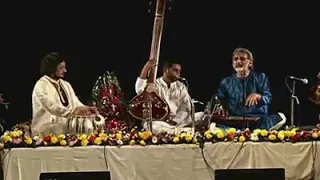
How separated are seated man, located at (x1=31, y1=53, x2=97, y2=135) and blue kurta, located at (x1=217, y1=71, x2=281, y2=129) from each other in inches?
58.2

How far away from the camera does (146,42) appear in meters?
9.46

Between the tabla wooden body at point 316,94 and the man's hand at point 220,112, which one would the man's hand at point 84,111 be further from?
the tabla wooden body at point 316,94

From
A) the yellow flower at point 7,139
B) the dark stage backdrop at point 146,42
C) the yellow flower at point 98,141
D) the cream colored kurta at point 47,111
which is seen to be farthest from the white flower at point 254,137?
the dark stage backdrop at point 146,42

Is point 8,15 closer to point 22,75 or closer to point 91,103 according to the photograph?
point 22,75

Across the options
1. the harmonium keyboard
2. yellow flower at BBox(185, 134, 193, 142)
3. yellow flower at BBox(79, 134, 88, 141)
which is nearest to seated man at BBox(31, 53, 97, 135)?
yellow flower at BBox(79, 134, 88, 141)

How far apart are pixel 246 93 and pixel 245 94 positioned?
2 centimetres

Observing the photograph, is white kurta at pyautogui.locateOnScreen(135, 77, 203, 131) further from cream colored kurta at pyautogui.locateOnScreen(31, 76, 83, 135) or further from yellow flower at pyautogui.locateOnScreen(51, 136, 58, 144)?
yellow flower at pyautogui.locateOnScreen(51, 136, 58, 144)

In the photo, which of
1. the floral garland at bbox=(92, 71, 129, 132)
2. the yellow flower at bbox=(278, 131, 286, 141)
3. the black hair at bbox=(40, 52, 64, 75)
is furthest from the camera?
the floral garland at bbox=(92, 71, 129, 132)

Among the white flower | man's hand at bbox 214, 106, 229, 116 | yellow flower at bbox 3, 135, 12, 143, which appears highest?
man's hand at bbox 214, 106, 229, 116

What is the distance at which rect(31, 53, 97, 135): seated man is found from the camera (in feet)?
24.4

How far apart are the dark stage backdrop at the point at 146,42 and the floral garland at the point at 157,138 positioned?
7.37 ft

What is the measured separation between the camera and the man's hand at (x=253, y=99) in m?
7.66

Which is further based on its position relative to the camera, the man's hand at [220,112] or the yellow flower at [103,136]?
the man's hand at [220,112]

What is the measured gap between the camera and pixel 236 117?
7.68 m
